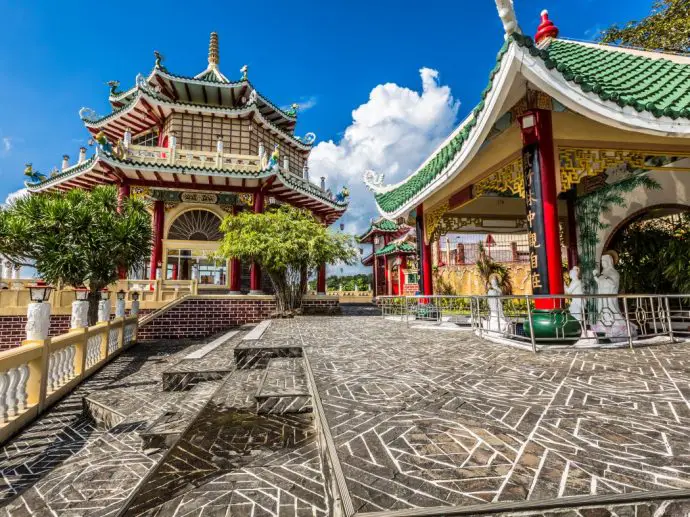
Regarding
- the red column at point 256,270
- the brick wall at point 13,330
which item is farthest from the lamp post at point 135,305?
the red column at point 256,270

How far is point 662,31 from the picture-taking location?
1210 centimetres

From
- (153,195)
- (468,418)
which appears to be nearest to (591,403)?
(468,418)

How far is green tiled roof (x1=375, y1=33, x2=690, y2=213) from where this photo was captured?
4.81 metres

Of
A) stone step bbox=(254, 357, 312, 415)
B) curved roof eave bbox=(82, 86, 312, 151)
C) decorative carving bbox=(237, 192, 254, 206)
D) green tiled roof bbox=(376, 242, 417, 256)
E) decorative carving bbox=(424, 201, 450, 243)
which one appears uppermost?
curved roof eave bbox=(82, 86, 312, 151)

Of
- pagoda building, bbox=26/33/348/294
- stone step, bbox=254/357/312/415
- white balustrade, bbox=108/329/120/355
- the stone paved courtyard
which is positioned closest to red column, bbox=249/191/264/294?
pagoda building, bbox=26/33/348/294

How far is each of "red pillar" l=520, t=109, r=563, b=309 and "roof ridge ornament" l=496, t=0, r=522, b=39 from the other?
4.35 feet

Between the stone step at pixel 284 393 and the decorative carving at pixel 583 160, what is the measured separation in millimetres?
5342

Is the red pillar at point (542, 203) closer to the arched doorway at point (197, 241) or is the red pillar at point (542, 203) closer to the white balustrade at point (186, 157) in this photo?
the white balustrade at point (186, 157)

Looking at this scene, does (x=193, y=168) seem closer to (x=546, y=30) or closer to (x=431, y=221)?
(x=431, y=221)

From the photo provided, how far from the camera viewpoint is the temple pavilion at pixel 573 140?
4.88 metres

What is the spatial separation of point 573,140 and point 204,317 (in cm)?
1259

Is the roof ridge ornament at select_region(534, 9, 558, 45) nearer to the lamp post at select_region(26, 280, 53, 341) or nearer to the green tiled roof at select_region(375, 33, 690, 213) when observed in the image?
the green tiled roof at select_region(375, 33, 690, 213)

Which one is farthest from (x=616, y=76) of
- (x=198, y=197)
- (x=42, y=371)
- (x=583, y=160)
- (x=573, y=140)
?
(x=198, y=197)

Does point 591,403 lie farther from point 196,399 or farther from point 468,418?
point 196,399
